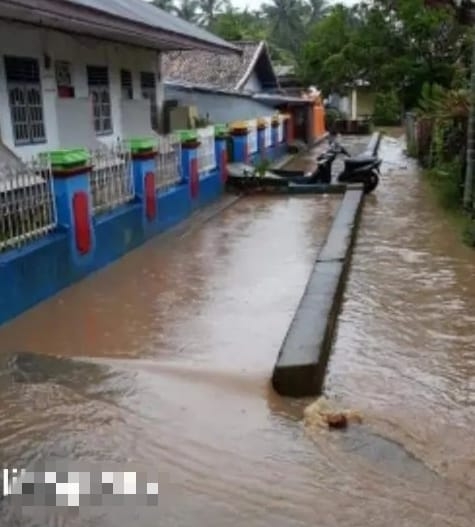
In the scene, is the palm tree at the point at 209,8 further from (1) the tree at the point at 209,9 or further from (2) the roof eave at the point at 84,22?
(2) the roof eave at the point at 84,22

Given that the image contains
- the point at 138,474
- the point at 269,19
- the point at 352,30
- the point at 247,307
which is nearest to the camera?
the point at 138,474

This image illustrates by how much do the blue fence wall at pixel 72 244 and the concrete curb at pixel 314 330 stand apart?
256cm

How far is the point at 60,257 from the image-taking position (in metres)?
7.21

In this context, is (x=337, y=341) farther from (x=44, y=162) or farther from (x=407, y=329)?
(x=44, y=162)

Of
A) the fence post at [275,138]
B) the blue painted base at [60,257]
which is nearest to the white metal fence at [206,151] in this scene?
the blue painted base at [60,257]

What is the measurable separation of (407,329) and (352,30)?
104ft

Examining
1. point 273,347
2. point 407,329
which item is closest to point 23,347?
point 273,347

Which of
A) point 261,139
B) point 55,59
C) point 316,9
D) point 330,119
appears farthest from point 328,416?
point 316,9

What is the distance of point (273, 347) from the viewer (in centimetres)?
554

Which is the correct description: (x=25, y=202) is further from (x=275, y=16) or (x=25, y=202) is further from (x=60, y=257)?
(x=275, y=16)

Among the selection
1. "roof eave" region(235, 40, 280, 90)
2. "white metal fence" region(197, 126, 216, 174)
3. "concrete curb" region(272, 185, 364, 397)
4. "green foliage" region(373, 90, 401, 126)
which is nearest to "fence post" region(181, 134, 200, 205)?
"white metal fence" region(197, 126, 216, 174)

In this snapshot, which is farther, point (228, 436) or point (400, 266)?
point (400, 266)

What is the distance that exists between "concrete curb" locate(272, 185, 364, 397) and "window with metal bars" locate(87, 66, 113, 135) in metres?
5.67

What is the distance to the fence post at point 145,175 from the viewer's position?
952 centimetres
